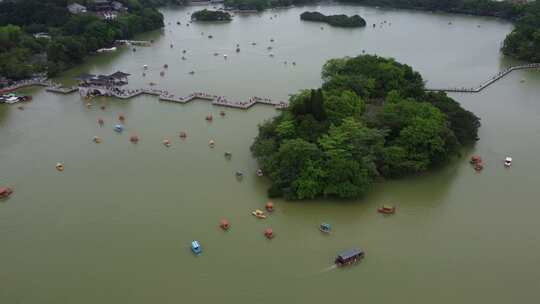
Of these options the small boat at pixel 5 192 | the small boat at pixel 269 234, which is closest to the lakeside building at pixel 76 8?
the small boat at pixel 5 192

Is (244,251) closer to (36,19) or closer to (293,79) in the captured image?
(293,79)

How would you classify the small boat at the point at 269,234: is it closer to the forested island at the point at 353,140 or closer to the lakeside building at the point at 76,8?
the forested island at the point at 353,140

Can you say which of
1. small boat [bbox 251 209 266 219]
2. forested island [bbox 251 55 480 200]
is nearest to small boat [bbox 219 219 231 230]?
small boat [bbox 251 209 266 219]

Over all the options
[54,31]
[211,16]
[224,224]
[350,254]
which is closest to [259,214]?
[224,224]

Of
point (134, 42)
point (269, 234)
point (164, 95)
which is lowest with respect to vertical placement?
point (269, 234)

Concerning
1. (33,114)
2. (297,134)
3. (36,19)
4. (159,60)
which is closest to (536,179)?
(297,134)

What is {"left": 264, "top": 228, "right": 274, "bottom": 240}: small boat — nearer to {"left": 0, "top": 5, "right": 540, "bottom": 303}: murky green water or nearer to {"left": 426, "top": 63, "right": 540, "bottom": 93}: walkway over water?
{"left": 0, "top": 5, "right": 540, "bottom": 303}: murky green water

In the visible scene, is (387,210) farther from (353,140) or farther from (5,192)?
(5,192)
